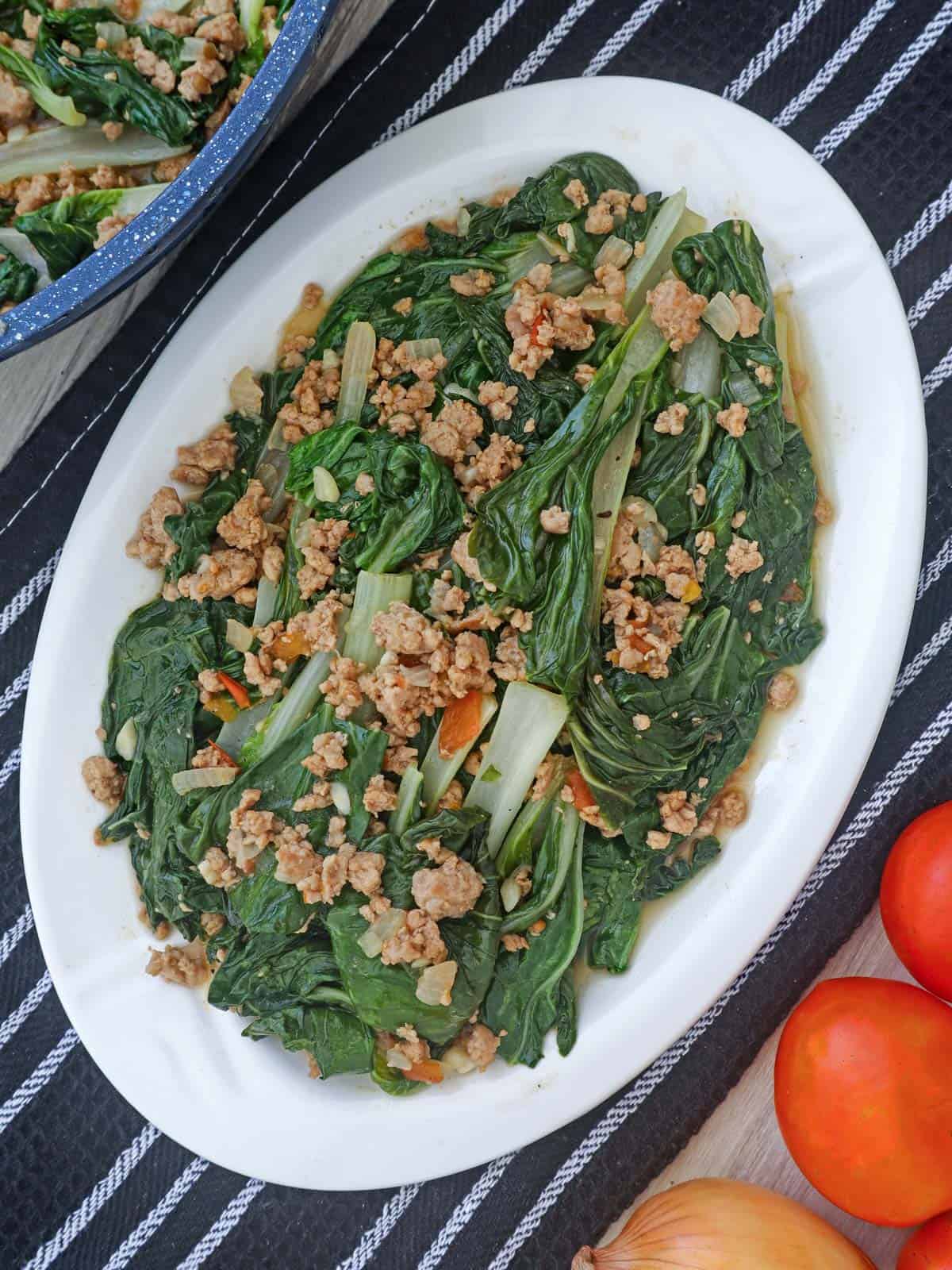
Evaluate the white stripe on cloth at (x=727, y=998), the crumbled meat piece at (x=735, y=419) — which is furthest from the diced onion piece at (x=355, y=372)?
the white stripe on cloth at (x=727, y=998)

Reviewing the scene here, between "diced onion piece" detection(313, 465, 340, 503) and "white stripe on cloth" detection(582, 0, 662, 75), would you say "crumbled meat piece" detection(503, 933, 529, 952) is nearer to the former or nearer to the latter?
"diced onion piece" detection(313, 465, 340, 503)

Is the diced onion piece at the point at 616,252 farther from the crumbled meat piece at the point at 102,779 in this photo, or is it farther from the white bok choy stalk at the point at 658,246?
the crumbled meat piece at the point at 102,779

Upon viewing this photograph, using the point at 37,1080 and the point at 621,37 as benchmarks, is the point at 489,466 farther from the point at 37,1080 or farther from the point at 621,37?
the point at 37,1080

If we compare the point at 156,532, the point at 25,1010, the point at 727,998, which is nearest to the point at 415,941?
the point at 727,998

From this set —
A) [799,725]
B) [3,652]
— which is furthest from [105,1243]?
[799,725]

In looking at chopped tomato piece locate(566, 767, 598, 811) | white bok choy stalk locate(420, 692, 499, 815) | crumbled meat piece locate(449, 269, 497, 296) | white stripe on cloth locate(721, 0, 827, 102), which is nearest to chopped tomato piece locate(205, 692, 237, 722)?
white bok choy stalk locate(420, 692, 499, 815)

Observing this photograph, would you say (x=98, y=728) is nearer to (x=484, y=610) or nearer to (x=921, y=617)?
(x=484, y=610)
